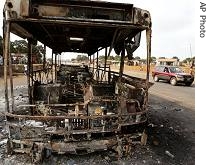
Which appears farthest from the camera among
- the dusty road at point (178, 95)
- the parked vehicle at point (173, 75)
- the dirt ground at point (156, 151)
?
the parked vehicle at point (173, 75)

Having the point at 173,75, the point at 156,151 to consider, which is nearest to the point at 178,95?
the point at 173,75

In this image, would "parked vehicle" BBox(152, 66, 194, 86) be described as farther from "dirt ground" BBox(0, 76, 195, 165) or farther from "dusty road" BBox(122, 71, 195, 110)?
"dirt ground" BBox(0, 76, 195, 165)

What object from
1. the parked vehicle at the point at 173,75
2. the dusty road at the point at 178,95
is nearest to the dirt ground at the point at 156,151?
the dusty road at the point at 178,95

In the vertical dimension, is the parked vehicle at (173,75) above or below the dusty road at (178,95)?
above

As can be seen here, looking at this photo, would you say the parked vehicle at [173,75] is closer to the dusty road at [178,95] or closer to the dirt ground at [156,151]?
the dusty road at [178,95]

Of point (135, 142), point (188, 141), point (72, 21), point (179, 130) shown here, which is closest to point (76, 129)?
point (135, 142)

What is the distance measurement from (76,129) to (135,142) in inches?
49.1

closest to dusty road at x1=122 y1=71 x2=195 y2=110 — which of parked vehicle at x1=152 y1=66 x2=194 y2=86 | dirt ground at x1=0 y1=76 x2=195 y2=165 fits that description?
parked vehicle at x1=152 y1=66 x2=194 y2=86

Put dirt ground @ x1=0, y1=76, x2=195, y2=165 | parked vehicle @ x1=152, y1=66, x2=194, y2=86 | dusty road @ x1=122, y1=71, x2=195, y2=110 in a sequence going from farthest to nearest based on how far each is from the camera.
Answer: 1. parked vehicle @ x1=152, y1=66, x2=194, y2=86
2. dusty road @ x1=122, y1=71, x2=195, y2=110
3. dirt ground @ x1=0, y1=76, x2=195, y2=165

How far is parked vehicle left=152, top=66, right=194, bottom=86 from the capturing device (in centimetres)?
2373

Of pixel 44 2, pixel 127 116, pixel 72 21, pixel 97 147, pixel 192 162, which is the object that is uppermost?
pixel 44 2

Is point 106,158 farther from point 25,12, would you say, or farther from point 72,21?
point 25,12

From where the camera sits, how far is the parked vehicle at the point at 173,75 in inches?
934

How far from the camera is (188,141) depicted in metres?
6.75
